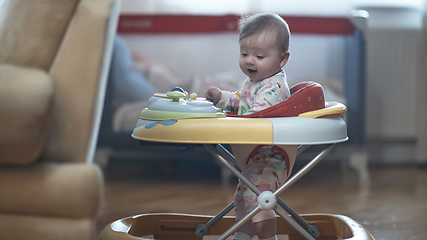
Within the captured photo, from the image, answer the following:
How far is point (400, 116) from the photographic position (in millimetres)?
2424

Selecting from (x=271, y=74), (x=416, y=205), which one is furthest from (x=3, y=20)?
(x=416, y=205)

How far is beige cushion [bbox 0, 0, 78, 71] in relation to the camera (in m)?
0.77

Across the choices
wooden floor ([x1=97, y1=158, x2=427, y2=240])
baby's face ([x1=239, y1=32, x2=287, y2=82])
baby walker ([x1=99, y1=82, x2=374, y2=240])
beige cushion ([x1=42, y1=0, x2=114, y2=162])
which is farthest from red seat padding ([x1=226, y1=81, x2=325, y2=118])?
wooden floor ([x1=97, y1=158, x2=427, y2=240])

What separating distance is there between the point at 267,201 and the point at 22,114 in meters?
0.45

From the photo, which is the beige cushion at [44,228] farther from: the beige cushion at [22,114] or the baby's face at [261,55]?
the baby's face at [261,55]

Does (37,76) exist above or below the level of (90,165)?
above

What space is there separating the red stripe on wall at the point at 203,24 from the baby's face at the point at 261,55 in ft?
3.60

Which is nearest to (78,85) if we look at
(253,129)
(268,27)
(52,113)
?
(52,113)

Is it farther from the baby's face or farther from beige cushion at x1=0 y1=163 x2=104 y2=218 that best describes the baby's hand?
beige cushion at x1=0 y1=163 x2=104 y2=218

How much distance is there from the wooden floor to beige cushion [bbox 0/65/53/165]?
2.04ft

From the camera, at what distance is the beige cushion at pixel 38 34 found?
0.77 metres

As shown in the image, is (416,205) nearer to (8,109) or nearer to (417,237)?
(417,237)

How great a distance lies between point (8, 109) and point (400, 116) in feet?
7.48

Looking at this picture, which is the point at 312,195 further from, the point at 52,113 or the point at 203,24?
the point at 52,113
